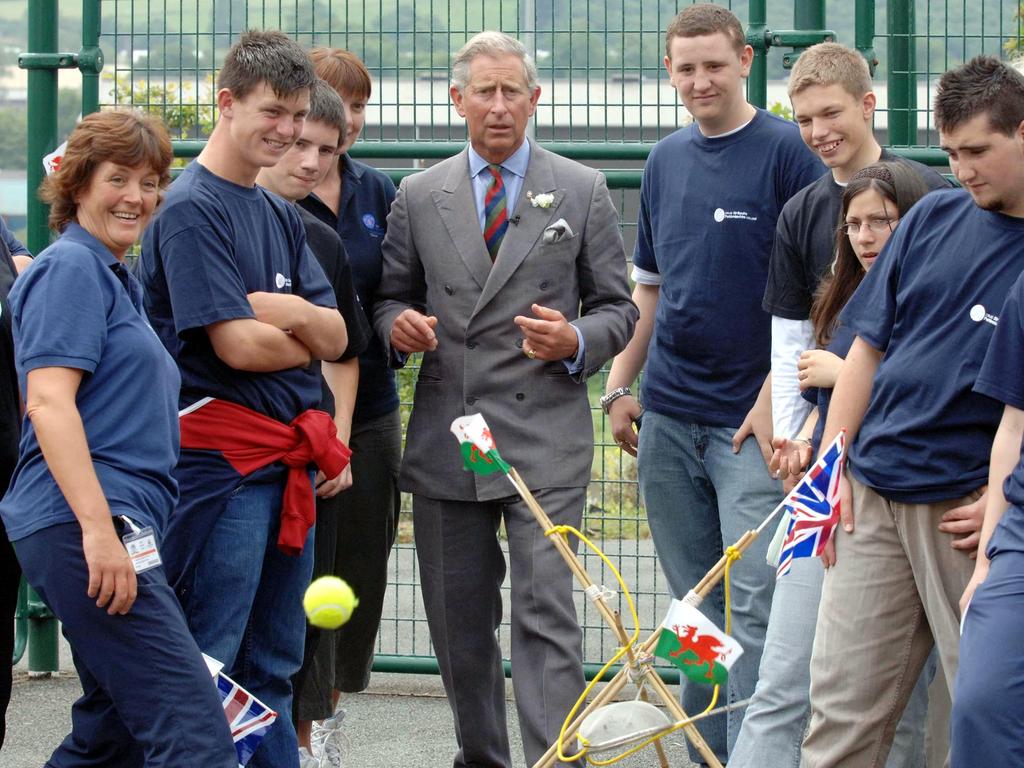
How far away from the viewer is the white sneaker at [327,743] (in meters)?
5.10

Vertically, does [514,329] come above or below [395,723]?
above

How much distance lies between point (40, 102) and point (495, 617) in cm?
285

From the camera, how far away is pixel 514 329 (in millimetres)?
4660

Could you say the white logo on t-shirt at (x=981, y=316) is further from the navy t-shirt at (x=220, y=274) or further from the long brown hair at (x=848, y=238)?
the navy t-shirt at (x=220, y=274)

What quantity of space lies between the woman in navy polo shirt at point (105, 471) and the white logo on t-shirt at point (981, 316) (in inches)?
75.8

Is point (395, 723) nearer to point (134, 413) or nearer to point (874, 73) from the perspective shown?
point (134, 413)

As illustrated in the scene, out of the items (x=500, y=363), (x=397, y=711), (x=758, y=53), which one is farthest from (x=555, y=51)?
(x=397, y=711)

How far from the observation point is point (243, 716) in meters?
3.96

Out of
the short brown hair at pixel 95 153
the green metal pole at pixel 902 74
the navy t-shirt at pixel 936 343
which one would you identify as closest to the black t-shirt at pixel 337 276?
the short brown hair at pixel 95 153

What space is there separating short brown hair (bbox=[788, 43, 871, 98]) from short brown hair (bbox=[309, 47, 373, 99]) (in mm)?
1433

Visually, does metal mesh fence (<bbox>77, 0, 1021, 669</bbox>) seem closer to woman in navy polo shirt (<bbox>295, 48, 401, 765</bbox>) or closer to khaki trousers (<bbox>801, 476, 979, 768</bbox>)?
woman in navy polo shirt (<bbox>295, 48, 401, 765</bbox>)

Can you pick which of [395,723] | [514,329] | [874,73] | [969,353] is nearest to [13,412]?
[514,329]

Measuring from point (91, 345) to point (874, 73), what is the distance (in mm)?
3238

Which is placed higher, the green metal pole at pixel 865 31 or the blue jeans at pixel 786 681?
the green metal pole at pixel 865 31
